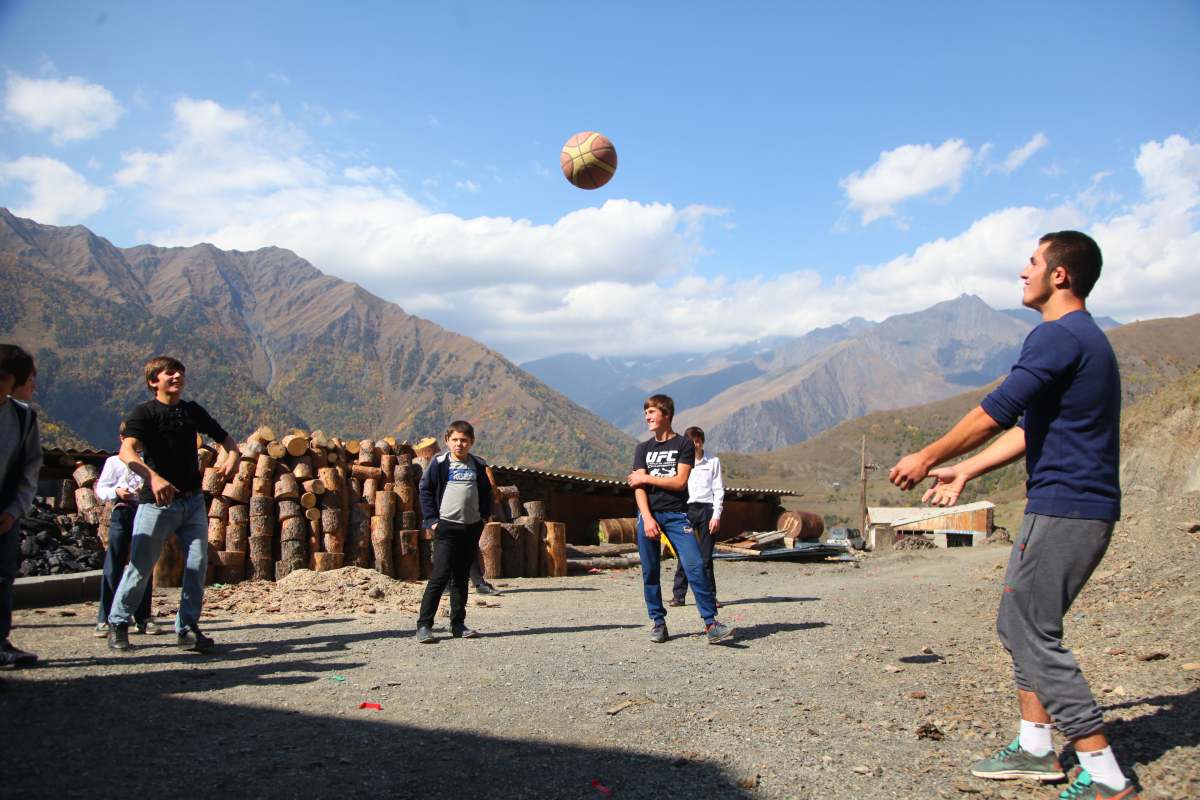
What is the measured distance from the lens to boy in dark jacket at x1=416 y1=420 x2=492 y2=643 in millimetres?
5762

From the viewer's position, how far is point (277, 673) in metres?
4.59

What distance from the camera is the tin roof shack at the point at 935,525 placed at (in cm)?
2815

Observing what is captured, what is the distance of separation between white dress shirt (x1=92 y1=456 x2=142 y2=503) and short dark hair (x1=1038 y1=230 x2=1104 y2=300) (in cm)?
581

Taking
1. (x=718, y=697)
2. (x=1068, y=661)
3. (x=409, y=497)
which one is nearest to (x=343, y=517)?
(x=409, y=497)

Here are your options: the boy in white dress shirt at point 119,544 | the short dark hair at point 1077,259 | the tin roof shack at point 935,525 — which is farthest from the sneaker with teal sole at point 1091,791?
the tin roof shack at point 935,525

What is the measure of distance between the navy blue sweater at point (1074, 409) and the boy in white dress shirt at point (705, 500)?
12.8 feet

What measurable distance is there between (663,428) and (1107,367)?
3.60m

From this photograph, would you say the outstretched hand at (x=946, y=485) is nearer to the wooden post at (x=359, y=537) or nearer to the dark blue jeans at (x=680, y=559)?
the dark blue jeans at (x=680, y=559)

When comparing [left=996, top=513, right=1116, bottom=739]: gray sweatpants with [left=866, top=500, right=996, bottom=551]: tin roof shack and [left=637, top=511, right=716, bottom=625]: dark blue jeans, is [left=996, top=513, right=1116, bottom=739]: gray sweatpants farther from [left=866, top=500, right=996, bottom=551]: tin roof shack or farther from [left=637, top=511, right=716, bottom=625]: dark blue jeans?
[left=866, top=500, right=996, bottom=551]: tin roof shack

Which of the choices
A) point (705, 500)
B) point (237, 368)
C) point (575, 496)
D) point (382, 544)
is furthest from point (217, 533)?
point (237, 368)

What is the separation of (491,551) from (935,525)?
96.6 ft

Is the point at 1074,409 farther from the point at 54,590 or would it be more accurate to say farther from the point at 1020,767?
the point at 54,590

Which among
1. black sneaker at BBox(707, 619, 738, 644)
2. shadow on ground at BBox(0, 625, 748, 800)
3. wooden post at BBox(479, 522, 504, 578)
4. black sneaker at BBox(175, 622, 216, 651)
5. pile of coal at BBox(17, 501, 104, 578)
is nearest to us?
shadow on ground at BBox(0, 625, 748, 800)

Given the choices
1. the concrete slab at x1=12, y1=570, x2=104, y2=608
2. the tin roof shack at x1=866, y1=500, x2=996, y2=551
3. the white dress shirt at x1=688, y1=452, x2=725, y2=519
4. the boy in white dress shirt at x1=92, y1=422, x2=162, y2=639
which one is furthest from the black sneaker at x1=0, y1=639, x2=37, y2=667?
the tin roof shack at x1=866, y1=500, x2=996, y2=551
